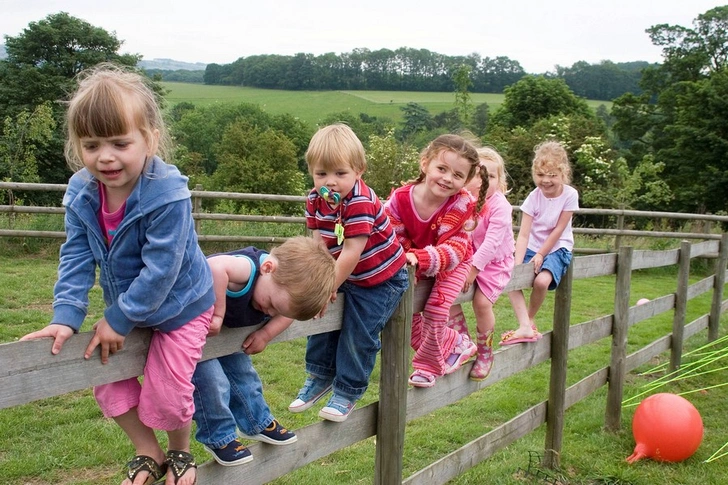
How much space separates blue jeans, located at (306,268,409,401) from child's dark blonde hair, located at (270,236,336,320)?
0.50 meters

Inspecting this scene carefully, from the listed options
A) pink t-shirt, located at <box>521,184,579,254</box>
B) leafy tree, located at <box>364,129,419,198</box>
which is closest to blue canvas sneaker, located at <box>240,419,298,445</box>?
pink t-shirt, located at <box>521,184,579,254</box>

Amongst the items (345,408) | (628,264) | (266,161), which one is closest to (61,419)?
(345,408)

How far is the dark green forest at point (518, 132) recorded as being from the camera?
2628 cm

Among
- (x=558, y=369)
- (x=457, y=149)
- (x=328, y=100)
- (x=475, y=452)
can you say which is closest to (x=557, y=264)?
(x=558, y=369)

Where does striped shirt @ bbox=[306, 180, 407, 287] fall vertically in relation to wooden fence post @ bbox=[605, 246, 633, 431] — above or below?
above

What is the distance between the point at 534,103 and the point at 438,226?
4613cm

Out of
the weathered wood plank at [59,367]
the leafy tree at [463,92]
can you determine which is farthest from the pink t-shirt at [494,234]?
the leafy tree at [463,92]

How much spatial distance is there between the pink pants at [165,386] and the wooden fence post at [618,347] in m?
4.29

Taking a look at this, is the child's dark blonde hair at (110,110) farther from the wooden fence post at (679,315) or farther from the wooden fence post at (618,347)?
the wooden fence post at (679,315)

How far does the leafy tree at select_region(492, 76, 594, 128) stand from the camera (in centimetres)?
4697

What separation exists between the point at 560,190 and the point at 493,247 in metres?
1.63

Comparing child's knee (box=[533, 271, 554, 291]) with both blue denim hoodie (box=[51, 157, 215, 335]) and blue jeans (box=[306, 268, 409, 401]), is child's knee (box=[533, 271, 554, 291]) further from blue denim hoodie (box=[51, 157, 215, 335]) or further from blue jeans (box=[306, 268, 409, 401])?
blue denim hoodie (box=[51, 157, 215, 335])

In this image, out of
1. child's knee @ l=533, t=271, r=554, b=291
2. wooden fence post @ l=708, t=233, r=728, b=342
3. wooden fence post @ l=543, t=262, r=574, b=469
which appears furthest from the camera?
wooden fence post @ l=708, t=233, r=728, b=342

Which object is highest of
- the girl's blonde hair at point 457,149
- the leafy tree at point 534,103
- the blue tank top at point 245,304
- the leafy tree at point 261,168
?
the leafy tree at point 534,103
